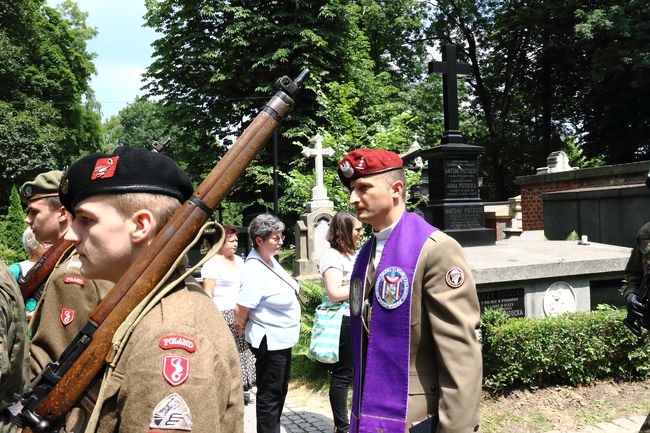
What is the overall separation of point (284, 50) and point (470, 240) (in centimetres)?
1712

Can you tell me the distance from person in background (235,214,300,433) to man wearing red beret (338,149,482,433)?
1.72 meters

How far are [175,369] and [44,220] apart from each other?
248cm

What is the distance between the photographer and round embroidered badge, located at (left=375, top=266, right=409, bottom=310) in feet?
8.19

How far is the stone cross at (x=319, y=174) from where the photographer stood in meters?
15.8

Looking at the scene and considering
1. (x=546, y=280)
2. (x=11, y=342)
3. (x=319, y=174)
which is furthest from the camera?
(x=319, y=174)

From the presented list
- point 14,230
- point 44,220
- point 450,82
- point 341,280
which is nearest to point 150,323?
point 44,220

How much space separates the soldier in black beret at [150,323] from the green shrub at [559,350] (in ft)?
13.8

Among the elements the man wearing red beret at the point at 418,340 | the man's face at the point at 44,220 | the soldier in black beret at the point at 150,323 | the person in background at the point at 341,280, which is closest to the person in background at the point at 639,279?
the person in background at the point at 341,280

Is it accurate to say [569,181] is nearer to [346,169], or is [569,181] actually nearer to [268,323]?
[268,323]

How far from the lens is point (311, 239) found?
16094 millimetres

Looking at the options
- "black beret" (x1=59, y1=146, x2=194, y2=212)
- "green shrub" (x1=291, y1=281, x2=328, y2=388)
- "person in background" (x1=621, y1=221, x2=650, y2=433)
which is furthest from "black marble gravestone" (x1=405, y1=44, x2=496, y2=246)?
"black beret" (x1=59, y1=146, x2=194, y2=212)

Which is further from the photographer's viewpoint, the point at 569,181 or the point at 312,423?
the point at 569,181

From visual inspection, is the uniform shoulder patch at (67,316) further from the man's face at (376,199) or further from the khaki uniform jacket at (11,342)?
the man's face at (376,199)

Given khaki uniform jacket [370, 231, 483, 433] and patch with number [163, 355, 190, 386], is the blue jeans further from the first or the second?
patch with number [163, 355, 190, 386]
